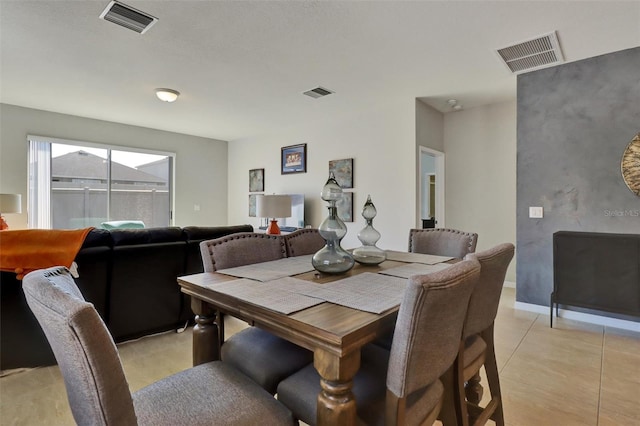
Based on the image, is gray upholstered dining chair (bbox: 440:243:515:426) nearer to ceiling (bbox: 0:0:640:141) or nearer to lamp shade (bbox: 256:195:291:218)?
ceiling (bbox: 0:0:640:141)

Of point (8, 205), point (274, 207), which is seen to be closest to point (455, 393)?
point (274, 207)

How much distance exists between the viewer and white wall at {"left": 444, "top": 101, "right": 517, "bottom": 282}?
14.5ft

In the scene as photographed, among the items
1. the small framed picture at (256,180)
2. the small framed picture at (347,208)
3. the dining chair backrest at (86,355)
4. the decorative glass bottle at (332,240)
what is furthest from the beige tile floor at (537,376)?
the small framed picture at (256,180)

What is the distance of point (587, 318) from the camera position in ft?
10.4

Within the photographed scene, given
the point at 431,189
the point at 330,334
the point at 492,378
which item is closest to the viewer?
the point at 330,334

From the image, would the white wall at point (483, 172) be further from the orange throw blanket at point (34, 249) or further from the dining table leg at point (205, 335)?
the orange throw blanket at point (34, 249)

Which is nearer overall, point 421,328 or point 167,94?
point 421,328

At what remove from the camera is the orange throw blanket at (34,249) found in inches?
82.4

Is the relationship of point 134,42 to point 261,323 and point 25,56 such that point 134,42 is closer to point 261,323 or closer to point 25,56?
point 25,56

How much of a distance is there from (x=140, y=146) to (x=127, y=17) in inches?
153

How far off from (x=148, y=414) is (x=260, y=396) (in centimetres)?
33

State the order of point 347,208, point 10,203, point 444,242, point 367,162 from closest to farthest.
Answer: point 444,242 < point 10,203 < point 367,162 < point 347,208

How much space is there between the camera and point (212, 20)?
2.50m

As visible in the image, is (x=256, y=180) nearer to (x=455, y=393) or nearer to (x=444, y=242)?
(x=444, y=242)
